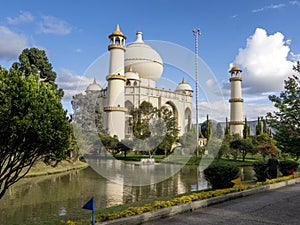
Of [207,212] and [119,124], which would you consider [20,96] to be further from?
[119,124]

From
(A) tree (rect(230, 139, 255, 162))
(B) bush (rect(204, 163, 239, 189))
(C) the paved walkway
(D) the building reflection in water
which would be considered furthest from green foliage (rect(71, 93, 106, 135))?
(C) the paved walkway

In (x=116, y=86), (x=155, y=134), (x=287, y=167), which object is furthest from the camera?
(x=116, y=86)

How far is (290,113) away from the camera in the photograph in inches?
566

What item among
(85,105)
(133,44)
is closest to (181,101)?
(133,44)

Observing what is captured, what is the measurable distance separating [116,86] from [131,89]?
17.6 ft

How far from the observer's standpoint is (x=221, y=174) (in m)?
9.30

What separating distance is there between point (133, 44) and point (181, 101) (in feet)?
39.9

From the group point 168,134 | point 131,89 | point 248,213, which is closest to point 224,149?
point 168,134

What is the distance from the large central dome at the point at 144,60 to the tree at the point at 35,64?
81.1 feet

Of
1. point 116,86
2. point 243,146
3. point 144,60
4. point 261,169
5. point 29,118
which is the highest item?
point 144,60

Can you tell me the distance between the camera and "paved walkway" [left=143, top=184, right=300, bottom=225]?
595cm

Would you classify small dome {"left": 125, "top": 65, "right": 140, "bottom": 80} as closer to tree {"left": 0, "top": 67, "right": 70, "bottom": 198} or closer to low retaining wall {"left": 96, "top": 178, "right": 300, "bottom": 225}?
low retaining wall {"left": 96, "top": 178, "right": 300, "bottom": 225}

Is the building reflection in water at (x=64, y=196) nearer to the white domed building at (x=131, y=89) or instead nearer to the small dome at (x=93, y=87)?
the white domed building at (x=131, y=89)

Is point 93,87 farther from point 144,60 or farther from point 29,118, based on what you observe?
point 29,118
